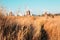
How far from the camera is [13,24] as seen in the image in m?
11.6

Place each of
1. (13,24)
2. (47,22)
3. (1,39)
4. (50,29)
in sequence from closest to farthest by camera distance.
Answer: (1,39), (13,24), (50,29), (47,22)

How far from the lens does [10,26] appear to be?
1127 cm

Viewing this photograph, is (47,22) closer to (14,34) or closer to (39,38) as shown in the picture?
(39,38)

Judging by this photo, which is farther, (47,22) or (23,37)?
(47,22)

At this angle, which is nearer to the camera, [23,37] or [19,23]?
[23,37]

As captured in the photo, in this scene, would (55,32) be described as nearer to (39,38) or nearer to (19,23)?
(39,38)

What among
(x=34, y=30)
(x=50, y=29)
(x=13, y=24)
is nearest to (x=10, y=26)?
(x=13, y=24)

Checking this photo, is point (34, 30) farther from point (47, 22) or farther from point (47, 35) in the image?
point (47, 22)

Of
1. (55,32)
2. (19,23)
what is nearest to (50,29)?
(55,32)

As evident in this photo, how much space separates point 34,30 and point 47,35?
706mm

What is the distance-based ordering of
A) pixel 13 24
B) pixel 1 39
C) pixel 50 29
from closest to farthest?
pixel 1 39 < pixel 13 24 < pixel 50 29

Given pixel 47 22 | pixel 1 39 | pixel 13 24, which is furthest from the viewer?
pixel 47 22

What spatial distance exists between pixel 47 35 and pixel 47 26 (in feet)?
2.45

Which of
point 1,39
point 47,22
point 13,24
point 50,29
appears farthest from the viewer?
point 47,22
